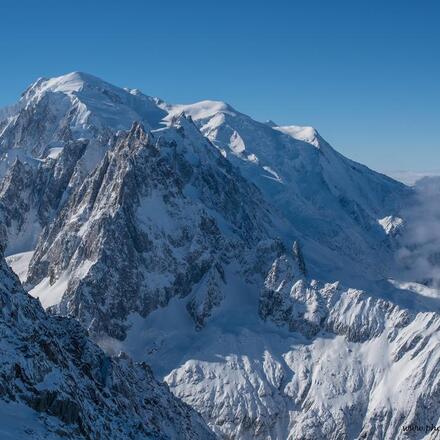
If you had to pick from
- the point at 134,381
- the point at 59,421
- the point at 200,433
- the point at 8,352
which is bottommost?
the point at 200,433

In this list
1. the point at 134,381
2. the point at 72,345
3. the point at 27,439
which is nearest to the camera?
the point at 27,439

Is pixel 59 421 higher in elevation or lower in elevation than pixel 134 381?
higher

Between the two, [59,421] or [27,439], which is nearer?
[27,439]

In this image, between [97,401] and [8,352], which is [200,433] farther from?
[8,352]

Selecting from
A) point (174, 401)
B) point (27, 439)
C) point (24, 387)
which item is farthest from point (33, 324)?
point (174, 401)

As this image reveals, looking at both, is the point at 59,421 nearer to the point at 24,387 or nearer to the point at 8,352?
the point at 24,387

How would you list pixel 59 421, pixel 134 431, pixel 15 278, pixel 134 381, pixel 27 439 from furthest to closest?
pixel 134 381 → pixel 15 278 → pixel 134 431 → pixel 59 421 → pixel 27 439
